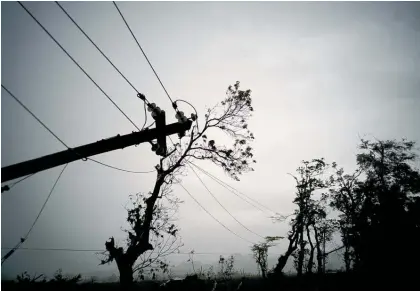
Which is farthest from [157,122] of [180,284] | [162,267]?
[162,267]

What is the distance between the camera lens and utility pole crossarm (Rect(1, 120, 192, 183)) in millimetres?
7129

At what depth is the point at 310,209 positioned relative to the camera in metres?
28.4

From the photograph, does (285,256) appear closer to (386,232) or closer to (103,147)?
(386,232)

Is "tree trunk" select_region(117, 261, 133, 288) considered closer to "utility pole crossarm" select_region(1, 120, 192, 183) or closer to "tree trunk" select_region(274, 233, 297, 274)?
"utility pole crossarm" select_region(1, 120, 192, 183)

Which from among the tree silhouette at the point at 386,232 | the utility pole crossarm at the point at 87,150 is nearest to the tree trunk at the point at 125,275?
the utility pole crossarm at the point at 87,150

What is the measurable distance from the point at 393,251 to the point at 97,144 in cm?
2037

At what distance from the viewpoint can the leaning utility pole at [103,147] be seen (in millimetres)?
7148

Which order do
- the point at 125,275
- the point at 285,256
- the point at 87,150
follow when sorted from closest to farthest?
the point at 87,150, the point at 125,275, the point at 285,256

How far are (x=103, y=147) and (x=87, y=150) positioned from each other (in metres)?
0.52

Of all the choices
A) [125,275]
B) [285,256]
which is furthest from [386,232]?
[125,275]

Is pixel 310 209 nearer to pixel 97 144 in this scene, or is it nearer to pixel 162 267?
pixel 162 267

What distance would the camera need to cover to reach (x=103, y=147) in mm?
7652

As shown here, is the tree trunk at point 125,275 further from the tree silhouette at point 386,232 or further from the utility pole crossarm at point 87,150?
the tree silhouette at point 386,232

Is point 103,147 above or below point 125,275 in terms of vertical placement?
above
